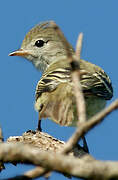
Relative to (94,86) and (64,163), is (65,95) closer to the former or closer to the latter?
(94,86)

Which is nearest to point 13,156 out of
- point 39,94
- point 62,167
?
point 62,167

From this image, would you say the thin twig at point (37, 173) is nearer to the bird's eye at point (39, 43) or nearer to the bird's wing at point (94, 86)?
the bird's wing at point (94, 86)

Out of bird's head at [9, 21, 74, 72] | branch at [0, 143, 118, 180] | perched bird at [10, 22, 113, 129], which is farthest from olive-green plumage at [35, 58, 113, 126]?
branch at [0, 143, 118, 180]

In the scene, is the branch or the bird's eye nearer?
the branch

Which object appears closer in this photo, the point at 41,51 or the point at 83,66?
the point at 83,66

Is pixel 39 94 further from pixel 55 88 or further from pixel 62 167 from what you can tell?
pixel 62 167

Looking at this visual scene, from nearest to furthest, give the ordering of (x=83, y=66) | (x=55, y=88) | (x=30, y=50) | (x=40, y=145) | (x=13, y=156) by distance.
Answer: (x=13, y=156)
(x=40, y=145)
(x=55, y=88)
(x=83, y=66)
(x=30, y=50)

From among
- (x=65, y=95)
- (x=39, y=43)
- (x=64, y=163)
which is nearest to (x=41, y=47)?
(x=39, y=43)

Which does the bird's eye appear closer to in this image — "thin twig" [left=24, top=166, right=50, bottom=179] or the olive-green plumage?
the olive-green plumage

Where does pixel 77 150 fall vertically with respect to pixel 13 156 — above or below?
above

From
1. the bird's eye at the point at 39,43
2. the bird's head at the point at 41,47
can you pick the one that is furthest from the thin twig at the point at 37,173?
the bird's eye at the point at 39,43

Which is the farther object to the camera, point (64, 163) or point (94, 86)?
point (94, 86)
